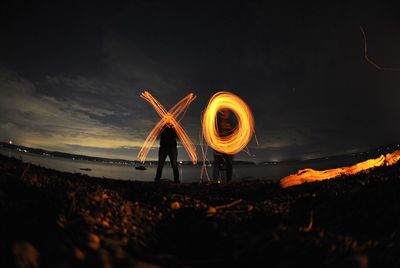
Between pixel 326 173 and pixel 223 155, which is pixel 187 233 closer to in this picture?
pixel 326 173

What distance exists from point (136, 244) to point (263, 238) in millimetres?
1724

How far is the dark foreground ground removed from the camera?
244 centimetres

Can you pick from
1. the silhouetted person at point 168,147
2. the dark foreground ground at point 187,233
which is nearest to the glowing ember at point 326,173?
the dark foreground ground at point 187,233

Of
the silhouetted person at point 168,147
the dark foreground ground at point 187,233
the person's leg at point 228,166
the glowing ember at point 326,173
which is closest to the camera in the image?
the dark foreground ground at point 187,233

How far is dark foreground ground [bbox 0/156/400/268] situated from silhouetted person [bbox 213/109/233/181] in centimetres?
860

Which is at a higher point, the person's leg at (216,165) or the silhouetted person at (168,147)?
the silhouetted person at (168,147)

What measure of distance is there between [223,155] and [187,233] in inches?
391

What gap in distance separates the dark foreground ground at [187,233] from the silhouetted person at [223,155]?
8605mm

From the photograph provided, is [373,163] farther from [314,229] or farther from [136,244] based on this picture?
[136,244]

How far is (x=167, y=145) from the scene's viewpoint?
13828 mm

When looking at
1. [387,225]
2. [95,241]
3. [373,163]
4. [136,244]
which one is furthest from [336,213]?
[373,163]

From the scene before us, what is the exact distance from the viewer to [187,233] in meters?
3.89

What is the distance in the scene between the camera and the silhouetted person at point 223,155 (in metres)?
13.6

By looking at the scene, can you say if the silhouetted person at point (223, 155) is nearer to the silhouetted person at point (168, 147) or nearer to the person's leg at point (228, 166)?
the person's leg at point (228, 166)
